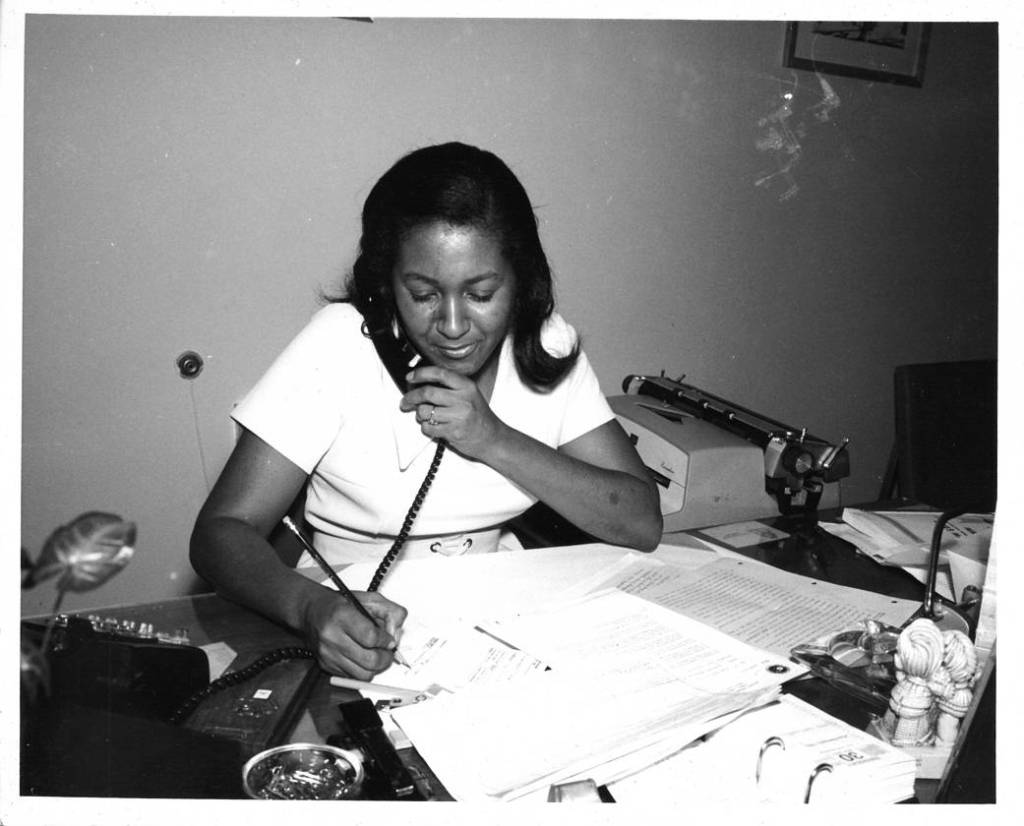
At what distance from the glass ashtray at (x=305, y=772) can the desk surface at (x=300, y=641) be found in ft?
0.08

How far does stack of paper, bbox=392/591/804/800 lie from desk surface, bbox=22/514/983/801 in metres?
0.04

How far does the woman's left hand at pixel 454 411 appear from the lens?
1.42 m

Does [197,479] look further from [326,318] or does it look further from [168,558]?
[326,318]

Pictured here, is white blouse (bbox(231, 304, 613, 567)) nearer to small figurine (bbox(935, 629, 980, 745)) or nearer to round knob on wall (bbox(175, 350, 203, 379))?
round knob on wall (bbox(175, 350, 203, 379))

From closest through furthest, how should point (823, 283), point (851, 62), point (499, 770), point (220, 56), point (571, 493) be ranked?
point (499, 770), point (571, 493), point (220, 56), point (851, 62), point (823, 283)

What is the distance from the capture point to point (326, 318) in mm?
1502

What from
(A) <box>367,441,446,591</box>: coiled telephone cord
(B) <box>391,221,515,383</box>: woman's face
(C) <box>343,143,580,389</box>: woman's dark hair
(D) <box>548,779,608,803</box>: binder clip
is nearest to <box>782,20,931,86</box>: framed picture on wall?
(C) <box>343,143,580,389</box>: woman's dark hair

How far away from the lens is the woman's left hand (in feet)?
4.66

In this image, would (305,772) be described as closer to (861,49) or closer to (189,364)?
(189,364)

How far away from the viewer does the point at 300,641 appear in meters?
1.07

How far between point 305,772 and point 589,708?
0.29m

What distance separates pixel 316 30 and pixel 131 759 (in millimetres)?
1406

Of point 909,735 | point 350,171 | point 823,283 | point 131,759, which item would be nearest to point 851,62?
point 823,283

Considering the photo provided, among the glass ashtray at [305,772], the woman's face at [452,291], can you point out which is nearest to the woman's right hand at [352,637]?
the glass ashtray at [305,772]
